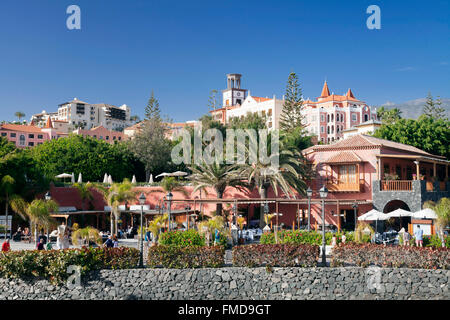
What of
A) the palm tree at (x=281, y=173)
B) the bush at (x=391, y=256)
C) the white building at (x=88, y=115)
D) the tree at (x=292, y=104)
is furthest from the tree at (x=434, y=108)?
the white building at (x=88, y=115)

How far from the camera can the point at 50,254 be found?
1672cm

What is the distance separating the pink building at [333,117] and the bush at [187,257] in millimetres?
67846

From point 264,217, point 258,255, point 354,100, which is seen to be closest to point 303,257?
point 258,255

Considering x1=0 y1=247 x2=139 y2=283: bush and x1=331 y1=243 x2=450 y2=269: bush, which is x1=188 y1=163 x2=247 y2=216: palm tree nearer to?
x1=331 y1=243 x2=450 y2=269: bush

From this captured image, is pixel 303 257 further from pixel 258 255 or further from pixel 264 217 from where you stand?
pixel 264 217

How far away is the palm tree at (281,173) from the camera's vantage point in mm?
27719

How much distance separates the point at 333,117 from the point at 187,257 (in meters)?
72.2

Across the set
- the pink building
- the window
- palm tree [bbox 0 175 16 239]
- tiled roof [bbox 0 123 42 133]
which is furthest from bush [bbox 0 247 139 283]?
tiled roof [bbox 0 123 42 133]

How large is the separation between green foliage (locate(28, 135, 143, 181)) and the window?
2589 cm

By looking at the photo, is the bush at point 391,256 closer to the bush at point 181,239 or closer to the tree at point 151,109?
the bush at point 181,239

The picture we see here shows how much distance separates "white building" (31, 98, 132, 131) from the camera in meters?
138

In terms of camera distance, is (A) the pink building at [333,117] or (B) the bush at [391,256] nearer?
(B) the bush at [391,256]
